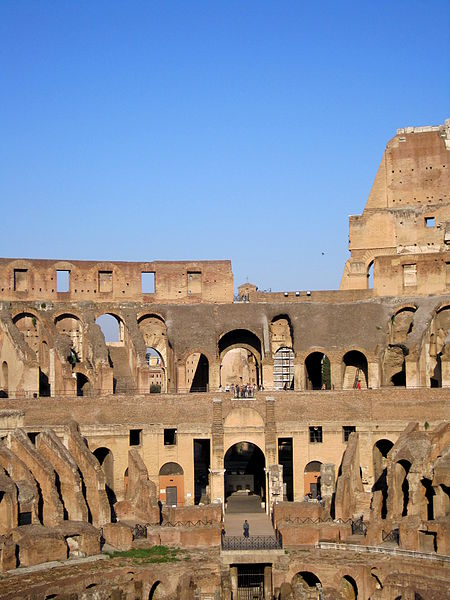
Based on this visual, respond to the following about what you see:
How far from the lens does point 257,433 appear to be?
4288 cm

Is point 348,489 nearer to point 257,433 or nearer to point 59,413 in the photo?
point 257,433

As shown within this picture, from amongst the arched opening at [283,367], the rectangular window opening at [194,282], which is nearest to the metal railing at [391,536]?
the rectangular window opening at [194,282]

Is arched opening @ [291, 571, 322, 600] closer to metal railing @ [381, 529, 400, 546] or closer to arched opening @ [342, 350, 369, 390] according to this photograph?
metal railing @ [381, 529, 400, 546]

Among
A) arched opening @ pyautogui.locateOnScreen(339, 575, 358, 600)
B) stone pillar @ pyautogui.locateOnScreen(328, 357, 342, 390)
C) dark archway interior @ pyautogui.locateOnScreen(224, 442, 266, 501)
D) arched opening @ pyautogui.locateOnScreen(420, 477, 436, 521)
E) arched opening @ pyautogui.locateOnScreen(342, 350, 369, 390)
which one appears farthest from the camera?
arched opening @ pyautogui.locateOnScreen(342, 350, 369, 390)

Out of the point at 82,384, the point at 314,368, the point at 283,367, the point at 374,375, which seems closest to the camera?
the point at 374,375

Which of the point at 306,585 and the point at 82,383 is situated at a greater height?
the point at 82,383

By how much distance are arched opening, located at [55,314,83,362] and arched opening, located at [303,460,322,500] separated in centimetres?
1389

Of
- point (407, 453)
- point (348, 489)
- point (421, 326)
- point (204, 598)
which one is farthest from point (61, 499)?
point (421, 326)

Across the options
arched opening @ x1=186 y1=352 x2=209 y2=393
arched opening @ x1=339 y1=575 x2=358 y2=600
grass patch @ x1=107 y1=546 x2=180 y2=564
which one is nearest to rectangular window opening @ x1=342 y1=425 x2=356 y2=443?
arched opening @ x1=186 y1=352 x2=209 y2=393

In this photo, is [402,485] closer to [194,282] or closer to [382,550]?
[382,550]

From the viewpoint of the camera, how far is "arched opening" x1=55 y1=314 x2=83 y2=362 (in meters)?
50.6

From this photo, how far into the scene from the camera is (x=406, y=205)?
53.7 meters

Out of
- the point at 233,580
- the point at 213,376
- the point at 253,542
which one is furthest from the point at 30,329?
the point at 233,580

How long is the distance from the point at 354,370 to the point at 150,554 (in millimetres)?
17787
